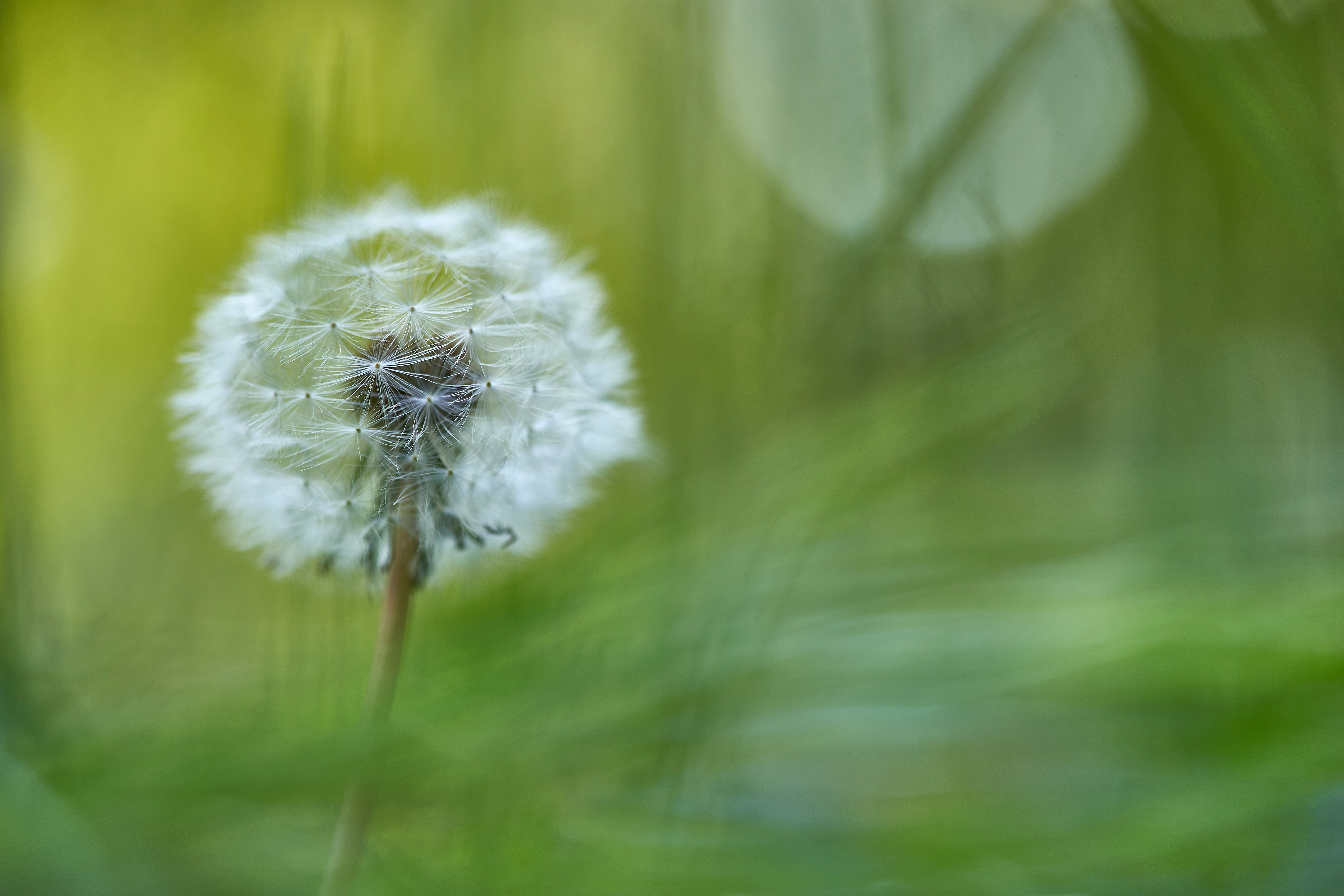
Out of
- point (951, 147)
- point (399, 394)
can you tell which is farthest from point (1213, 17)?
point (399, 394)

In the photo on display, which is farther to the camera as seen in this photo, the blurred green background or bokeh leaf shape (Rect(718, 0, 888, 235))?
bokeh leaf shape (Rect(718, 0, 888, 235))

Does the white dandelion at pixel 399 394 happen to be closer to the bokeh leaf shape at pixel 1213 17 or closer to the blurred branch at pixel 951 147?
the blurred branch at pixel 951 147

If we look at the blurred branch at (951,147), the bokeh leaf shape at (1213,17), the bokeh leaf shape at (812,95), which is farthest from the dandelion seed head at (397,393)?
the bokeh leaf shape at (1213,17)

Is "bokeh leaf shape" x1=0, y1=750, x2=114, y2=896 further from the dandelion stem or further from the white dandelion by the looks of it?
the white dandelion

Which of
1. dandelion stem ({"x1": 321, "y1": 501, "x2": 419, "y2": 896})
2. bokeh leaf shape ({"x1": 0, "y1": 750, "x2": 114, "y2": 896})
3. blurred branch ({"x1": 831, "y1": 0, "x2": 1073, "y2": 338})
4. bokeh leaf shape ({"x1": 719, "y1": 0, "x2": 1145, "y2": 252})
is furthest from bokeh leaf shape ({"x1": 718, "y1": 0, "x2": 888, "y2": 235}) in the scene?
bokeh leaf shape ({"x1": 0, "y1": 750, "x2": 114, "y2": 896})

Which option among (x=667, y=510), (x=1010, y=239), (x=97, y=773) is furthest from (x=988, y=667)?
(x=97, y=773)

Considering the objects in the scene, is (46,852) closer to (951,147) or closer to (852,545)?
(951,147)

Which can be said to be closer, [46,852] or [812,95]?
[46,852]
